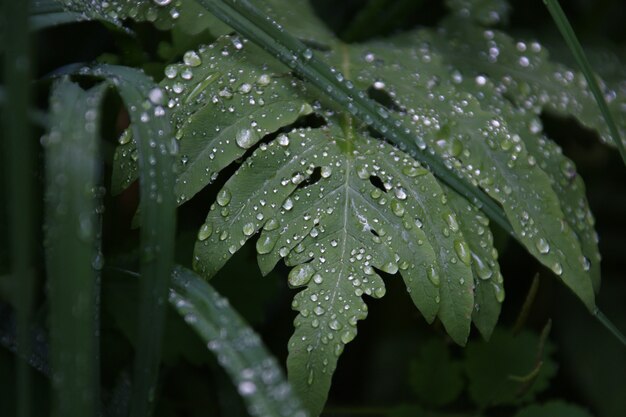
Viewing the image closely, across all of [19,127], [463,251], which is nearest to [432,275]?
[463,251]

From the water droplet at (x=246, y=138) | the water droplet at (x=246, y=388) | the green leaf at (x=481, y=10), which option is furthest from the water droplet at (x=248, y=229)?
the green leaf at (x=481, y=10)

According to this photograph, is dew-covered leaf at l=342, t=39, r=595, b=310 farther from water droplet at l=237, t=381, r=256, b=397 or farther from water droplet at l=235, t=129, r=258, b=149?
water droplet at l=237, t=381, r=256, b=397

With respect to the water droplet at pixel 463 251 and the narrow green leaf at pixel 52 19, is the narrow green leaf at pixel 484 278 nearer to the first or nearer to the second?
the water droplet at pixel 463 251

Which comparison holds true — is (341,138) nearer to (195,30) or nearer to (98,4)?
(195,30)

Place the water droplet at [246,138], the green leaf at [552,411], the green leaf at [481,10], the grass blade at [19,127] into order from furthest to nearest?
the green leaf at [481,10] < the green leaf at [552,411] < the water droplet at [246,138] < the grass blade at [19,127]

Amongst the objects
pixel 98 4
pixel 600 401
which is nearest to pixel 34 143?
pixel 98 4

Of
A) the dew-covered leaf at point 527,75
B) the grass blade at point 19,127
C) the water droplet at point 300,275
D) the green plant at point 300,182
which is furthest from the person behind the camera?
the dew-covered leaf at point 527,75
